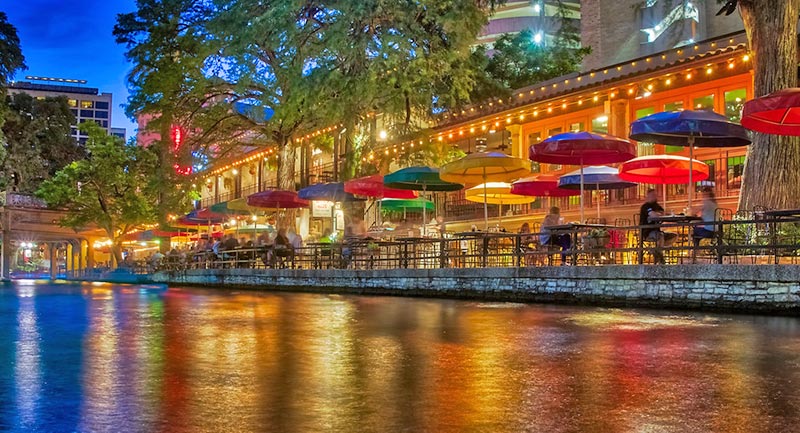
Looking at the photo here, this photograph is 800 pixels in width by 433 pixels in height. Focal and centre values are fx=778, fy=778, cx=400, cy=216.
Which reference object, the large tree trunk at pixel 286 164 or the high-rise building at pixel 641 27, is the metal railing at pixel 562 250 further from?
the high-rise building at pixel 641 27

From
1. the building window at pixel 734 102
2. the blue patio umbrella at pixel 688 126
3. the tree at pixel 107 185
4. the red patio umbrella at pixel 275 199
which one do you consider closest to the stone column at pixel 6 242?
the tree at pixel 107 185

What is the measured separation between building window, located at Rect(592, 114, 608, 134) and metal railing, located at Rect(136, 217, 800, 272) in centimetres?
438

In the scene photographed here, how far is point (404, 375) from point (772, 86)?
11.6 m

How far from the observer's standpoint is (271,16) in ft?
47.5

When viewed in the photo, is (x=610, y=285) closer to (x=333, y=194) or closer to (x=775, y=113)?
(x=775, y=113)

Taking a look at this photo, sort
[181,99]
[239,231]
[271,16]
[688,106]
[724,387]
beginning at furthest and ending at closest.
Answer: [239,231] → [181,99] → [688,106] → [271,16] → [724,387]

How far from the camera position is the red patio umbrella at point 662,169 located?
50.4ft

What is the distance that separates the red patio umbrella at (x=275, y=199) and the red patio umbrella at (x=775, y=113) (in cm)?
1440

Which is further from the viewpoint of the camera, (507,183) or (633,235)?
(507,183)

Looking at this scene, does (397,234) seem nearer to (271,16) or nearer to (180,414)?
(271,16)

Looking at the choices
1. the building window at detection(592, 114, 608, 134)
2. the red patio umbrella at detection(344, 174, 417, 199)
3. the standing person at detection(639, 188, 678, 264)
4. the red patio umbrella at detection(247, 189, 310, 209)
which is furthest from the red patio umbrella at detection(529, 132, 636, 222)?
the red patio umbrella at detection(247, 189, 310, 209)

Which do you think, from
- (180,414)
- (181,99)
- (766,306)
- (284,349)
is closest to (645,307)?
(766,306)

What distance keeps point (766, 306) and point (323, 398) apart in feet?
24.1

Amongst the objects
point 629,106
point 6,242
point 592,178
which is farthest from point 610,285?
point 6,242
